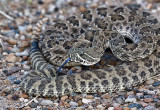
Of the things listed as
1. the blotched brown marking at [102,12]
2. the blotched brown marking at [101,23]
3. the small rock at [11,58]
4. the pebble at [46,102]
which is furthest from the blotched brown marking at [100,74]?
the blotched brown marking at [102,12]

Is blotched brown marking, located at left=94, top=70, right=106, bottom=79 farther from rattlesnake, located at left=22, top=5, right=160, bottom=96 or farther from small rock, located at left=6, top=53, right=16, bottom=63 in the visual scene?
small rock, located at left=6, top=53, right=16, bottom=63

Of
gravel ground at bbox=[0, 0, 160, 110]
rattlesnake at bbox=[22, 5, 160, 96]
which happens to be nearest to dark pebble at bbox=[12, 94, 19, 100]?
gravel ground at bbox=[0, 0, 160, 110]

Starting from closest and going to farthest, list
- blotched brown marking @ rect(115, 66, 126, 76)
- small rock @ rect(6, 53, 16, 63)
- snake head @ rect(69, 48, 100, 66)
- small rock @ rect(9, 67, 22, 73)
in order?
1. blotched brown marking @ rect(115, 66, 126, 76)
2. snake head @ rect(69, 48, 100, 66)
3. small rock @ rect(9, 67, 22, 73)
4. small rock @ rect(6, 53, 16, 63)

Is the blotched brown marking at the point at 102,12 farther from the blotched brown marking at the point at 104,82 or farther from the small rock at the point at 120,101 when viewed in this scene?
the small rock at the point at 120,101

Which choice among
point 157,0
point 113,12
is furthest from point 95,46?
point 157,0

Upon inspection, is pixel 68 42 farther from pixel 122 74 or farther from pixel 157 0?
pixel 157 0

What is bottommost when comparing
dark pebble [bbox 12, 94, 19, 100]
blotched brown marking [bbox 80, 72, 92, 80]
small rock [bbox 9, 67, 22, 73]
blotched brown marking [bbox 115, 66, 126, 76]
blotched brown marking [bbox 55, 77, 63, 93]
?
dark pebble [bbox 12, 94, 19, 100]
